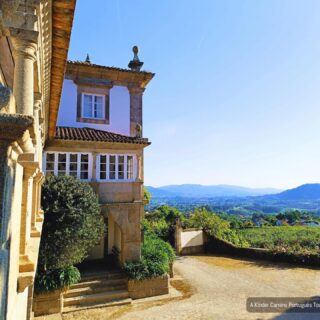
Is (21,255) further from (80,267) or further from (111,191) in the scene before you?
(80,267)

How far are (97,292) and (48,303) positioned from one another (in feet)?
6.75

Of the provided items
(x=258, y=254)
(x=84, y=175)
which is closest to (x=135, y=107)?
(x=84, y=175)

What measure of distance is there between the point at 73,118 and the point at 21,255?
41.6ft

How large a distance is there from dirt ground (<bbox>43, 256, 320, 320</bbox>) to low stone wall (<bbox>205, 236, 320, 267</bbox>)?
93cm

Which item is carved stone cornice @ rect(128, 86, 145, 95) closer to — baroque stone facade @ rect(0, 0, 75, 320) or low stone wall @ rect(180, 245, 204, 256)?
baroque stone facade @ rect(0, 0, 75, 320)

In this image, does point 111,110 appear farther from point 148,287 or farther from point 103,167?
point 148,287

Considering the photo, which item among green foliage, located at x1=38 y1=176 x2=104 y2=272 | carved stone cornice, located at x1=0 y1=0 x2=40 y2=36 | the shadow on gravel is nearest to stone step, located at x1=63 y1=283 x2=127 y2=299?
green foliage, located at x1=38 y1=176 x2=104 y2=272

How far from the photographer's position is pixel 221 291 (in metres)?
13.0

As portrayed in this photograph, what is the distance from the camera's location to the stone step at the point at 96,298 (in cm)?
1127

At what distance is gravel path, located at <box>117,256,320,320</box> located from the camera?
10492 mm

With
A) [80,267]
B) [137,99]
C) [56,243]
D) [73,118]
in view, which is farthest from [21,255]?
[137,99]

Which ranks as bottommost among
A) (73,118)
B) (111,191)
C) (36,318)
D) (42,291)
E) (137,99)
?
(36,318)

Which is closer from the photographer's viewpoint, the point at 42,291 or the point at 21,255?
the point at 21,255

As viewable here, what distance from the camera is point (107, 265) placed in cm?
1445
